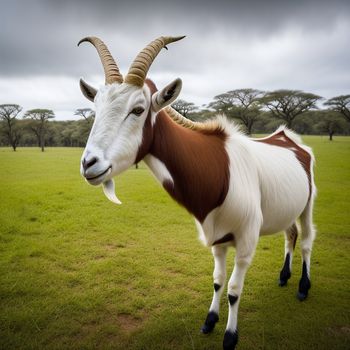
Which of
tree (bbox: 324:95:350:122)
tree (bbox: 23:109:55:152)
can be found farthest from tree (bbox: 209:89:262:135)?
tree (bbox: 23:109:55:152)

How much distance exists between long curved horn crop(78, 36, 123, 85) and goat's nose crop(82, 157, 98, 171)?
88cm

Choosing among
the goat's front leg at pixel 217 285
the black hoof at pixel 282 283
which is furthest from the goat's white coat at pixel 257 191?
the black hoof at pixel 282 283

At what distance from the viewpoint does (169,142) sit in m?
2.81

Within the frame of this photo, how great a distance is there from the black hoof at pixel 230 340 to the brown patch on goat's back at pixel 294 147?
2.77 meters

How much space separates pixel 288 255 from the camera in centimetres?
539

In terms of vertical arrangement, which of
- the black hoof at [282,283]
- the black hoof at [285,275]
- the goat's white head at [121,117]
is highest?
the goat's white head at [121,117]

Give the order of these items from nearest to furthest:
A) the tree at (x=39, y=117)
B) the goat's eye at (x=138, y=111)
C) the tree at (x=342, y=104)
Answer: the goat's eye at (x=138, y=111) → the tree at (x=342, y=104) → the tree at (x=39, y=117)

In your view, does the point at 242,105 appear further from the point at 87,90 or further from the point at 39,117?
the point at 87,90

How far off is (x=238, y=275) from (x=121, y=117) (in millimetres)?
2598

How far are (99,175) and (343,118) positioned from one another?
60295mm

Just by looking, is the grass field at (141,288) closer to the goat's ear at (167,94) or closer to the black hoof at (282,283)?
the black hoof at (282,283)

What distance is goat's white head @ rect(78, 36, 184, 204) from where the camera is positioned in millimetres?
2289

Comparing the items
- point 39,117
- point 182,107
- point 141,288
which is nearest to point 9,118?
point 39,117

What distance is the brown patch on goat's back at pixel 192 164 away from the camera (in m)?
2.81
